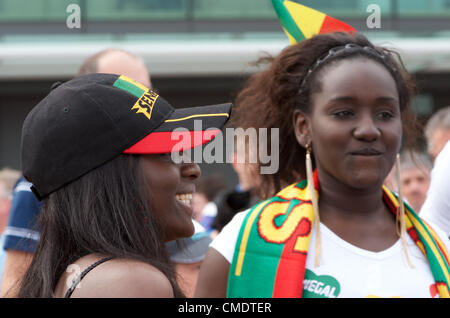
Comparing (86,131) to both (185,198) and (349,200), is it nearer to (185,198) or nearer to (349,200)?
(185,198)

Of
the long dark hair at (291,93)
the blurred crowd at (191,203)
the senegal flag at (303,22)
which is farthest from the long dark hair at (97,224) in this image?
the senegal flag at (303,22)

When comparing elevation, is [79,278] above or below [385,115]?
below

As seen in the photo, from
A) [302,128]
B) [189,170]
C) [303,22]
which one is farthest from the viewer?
[303,22]

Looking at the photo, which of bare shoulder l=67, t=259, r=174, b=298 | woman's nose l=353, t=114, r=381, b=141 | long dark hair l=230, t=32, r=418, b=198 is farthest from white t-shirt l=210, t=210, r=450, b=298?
bare shoulder l=67, t=259, r=174, b=298

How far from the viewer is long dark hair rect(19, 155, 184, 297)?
1.64m

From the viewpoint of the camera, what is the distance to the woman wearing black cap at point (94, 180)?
1.64m

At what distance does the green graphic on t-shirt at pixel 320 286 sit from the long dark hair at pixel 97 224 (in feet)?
1.78

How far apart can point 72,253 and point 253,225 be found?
2.39ft

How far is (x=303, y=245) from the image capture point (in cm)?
213

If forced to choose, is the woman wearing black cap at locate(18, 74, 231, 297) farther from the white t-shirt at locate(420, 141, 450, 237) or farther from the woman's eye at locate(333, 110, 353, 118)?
the white t-shirt at locate(420, 141, 450, 237)

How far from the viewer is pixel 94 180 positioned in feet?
5.51

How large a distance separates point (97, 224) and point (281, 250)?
0.71m

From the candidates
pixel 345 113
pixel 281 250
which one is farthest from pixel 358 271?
pixel 345 113
